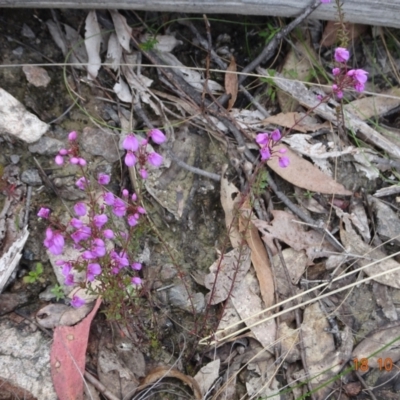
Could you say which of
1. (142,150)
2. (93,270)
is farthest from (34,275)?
(142,150)

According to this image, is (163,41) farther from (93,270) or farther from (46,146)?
(93,270)

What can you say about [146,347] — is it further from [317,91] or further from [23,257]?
[317,91]

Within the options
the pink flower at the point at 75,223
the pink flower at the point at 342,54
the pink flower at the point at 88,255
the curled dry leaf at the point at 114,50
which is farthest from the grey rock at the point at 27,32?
the pink flower at the point at 342,54

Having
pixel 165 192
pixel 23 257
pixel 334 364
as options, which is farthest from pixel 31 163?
pixel 334 364

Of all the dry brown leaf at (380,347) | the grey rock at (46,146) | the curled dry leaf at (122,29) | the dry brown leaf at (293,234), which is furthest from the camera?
the curled dry leaf at (122,29)

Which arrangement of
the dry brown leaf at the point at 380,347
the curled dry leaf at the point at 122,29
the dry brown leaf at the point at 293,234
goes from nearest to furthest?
the dry brown leaf at the point at 380,347 < the dry brown leaf at the point at 293,234 < the curled dry leaf at the point at 122,29

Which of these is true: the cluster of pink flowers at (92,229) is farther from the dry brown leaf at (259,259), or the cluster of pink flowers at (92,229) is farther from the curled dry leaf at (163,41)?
the curled dry leaf at (163,41)

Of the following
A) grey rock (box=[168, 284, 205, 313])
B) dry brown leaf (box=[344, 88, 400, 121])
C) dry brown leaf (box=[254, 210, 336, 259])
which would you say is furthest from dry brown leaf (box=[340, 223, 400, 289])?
grey rock (box=[168, 284, 205, 313])

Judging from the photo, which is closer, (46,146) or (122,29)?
(46,146)
